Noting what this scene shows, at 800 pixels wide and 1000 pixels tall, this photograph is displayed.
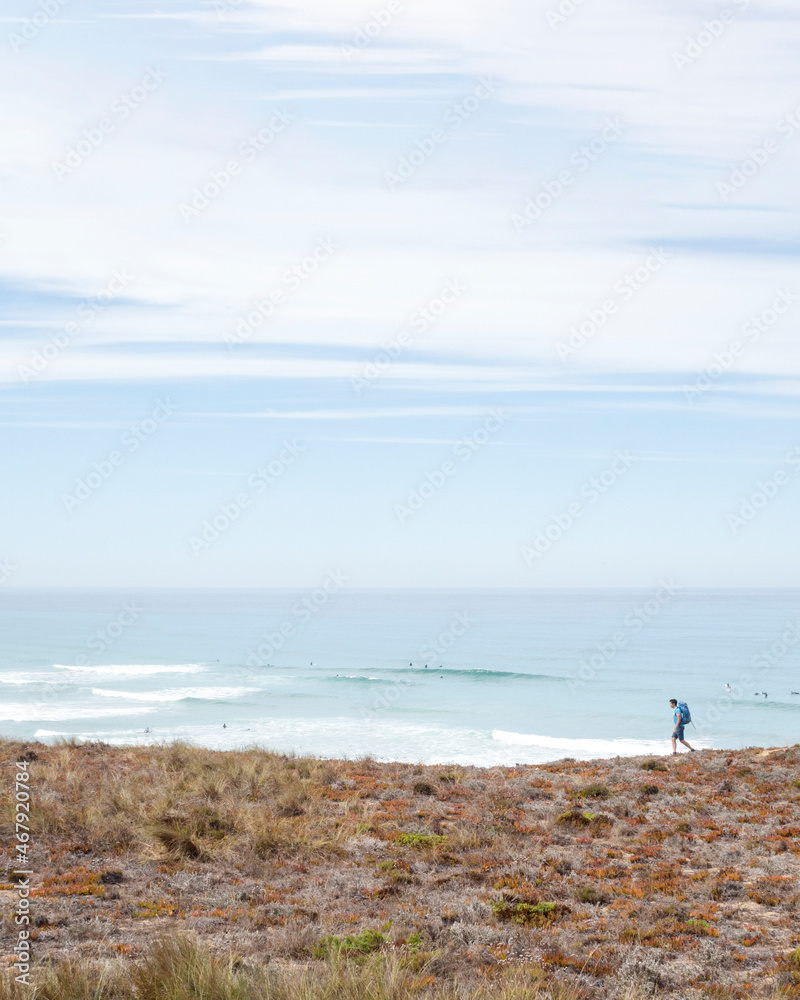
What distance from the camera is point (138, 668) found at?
77.1m

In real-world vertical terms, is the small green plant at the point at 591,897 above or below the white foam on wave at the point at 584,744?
above

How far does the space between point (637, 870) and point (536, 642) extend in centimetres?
9201

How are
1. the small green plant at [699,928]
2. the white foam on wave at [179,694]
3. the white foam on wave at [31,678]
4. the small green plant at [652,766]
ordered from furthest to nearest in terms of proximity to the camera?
the white foam on wave at [31,678], the white foam on wave at [179,694], the small green plant at [652,766], the small green plant at [699,928]

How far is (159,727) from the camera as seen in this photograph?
44656mm

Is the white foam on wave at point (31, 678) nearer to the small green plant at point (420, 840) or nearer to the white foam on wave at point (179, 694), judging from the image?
the white foam on wave at point (179, 694)

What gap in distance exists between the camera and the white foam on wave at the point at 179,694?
5696 cm

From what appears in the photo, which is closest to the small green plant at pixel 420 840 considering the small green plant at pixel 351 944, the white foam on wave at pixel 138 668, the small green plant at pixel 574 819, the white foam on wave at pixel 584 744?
the small green plant at pixel 574 819

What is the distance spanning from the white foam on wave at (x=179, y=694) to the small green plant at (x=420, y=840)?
47.3 meters

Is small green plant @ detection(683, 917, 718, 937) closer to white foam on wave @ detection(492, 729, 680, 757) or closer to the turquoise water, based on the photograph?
the turquoise water

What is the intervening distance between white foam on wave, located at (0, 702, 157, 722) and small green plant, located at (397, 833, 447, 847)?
131 feet

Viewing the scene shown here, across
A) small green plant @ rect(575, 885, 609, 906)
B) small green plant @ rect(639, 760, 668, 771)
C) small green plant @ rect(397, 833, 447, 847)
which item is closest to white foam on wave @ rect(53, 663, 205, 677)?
small green plant @ rect(639, 760, 668, 771)

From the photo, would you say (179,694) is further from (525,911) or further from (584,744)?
(525,911)

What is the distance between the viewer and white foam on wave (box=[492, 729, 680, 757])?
39.7m

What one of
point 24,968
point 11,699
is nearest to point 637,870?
point 24,968
